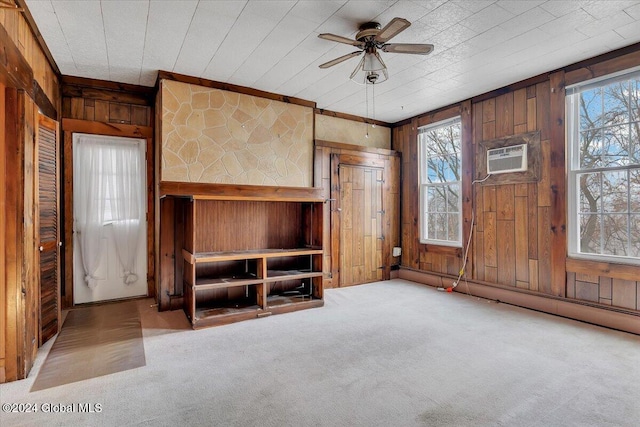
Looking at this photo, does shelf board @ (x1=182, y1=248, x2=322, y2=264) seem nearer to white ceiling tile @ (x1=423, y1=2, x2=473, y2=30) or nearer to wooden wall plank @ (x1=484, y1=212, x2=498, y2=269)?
wooden wall plank @ (x1=484, y1=212, x2=498, y2=269)

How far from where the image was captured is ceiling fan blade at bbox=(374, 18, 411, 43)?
7.79ft

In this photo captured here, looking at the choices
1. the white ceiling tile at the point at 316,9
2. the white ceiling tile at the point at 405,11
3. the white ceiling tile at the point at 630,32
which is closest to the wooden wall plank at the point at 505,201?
the white ceiling tile at the point at 630,32

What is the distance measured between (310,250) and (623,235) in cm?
331

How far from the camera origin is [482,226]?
15.0 feet

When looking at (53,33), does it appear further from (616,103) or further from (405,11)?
(616,103)

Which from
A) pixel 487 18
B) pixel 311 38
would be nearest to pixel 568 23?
pixel 487 18

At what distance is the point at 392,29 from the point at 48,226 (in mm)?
3459

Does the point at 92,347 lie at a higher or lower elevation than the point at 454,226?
lower

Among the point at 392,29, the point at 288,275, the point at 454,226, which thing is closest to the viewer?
the point at 392,29

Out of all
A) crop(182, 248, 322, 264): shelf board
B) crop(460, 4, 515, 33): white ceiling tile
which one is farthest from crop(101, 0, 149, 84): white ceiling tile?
crop(460, 4, 515, 33): white ceiling tile

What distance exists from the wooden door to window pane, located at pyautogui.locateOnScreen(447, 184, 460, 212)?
1.08 meters

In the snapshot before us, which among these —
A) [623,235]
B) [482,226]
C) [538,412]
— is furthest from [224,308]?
[623,235]

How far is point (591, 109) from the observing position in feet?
11.7

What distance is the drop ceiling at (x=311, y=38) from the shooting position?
2619 mm
